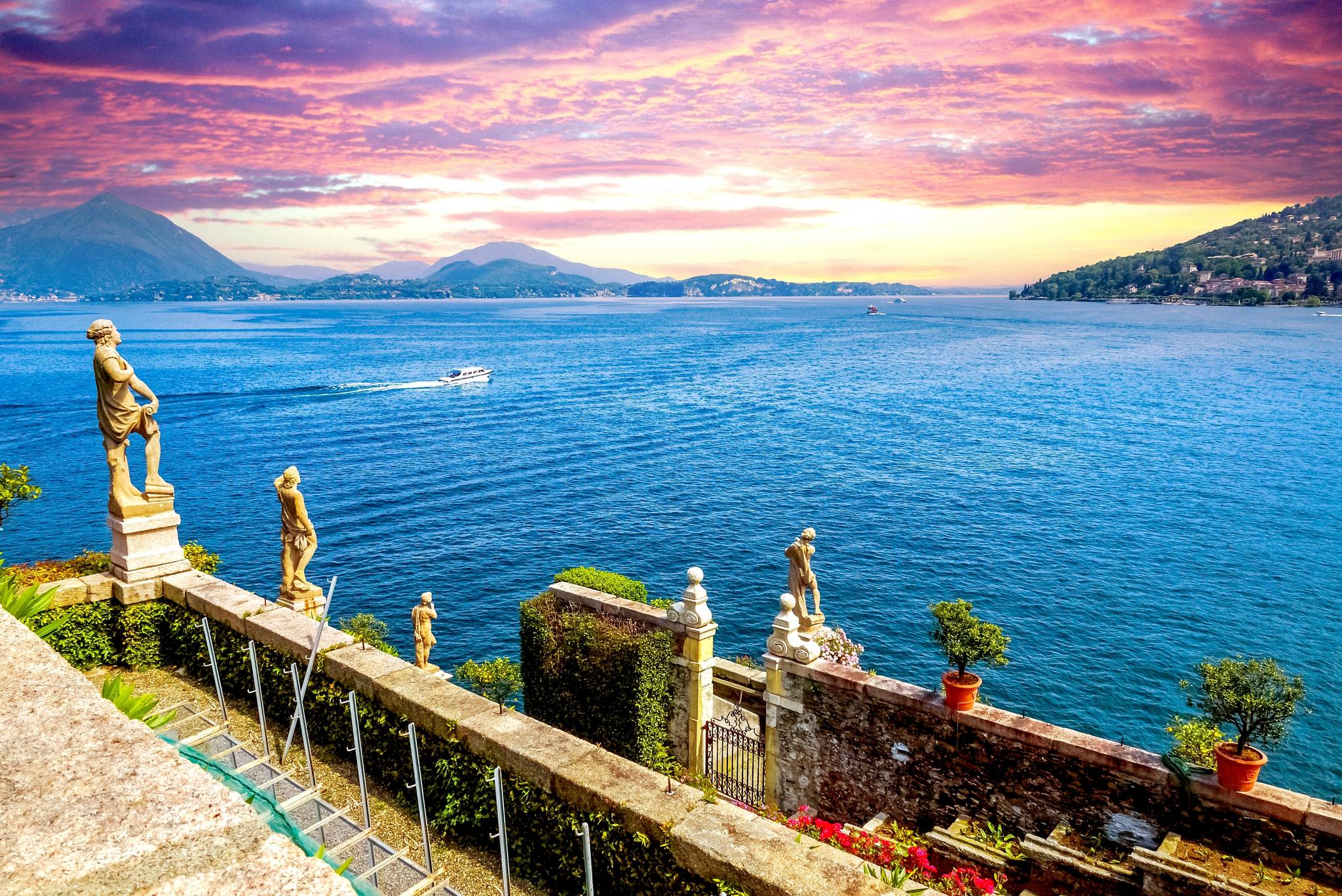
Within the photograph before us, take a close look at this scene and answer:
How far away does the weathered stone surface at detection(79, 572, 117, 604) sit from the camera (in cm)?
1153

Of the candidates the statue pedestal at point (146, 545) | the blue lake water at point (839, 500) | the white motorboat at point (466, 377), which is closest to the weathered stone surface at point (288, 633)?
the statue pedestal at point (146, 545)

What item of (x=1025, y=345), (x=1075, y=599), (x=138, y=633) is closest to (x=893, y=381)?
(x=1025, y=345)

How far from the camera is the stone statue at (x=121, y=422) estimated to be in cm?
1138

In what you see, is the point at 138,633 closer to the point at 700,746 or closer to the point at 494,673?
the point at 494,673

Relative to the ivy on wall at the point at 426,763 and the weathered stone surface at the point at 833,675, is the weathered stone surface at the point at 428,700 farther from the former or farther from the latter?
the weathered stone surface at the point at 833,675

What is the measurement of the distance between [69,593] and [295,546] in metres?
3.79

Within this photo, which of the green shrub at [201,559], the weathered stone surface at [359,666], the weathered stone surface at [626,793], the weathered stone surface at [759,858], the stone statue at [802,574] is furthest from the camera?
the stone statue at [802,574]

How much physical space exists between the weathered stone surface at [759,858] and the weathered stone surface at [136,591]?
373 inches

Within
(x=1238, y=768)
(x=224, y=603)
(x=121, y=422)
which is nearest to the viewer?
(x=224, y=603)

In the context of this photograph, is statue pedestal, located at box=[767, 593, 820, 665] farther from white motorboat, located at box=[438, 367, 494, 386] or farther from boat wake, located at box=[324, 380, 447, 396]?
white motorboat, located at box=[438, 367, 494, 386]

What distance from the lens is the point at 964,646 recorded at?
13.9m

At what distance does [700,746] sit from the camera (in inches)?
668

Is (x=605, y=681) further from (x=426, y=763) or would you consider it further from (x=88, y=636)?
(x=88, y=636)

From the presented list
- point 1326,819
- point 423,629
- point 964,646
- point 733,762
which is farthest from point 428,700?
point 423,629
